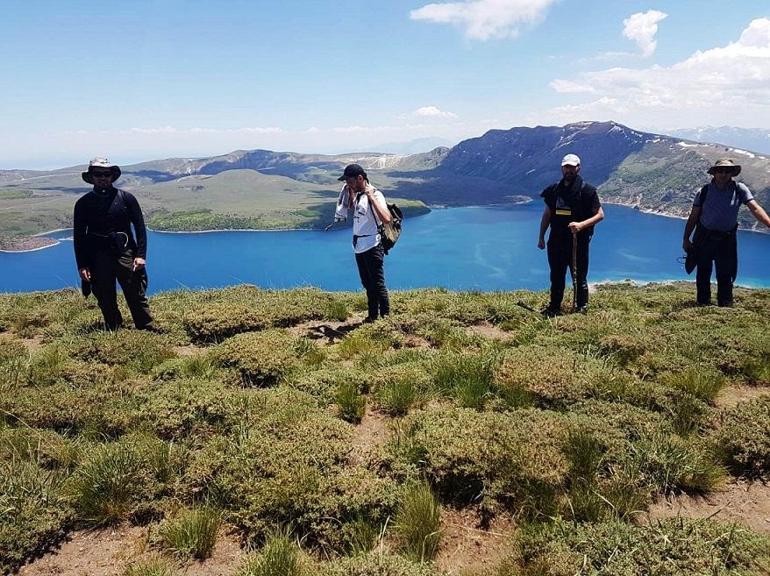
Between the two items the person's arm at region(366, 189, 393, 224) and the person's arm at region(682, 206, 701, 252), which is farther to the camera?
the person's arm at region(682, 206, 701, 252)

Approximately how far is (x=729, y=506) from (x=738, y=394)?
2.54 meters

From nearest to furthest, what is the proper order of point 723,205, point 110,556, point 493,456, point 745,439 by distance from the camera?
point 110,556 < point 493,456 < point 745,439 < point 723,205

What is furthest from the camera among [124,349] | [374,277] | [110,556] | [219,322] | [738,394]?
[374,277]

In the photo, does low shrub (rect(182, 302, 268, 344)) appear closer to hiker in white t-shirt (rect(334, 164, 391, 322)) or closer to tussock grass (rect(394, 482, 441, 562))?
hiker in white t-shirt (rect(334, 164, 391, 322))

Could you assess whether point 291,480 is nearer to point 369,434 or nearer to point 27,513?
point 369,434

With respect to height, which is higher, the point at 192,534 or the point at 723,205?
the point at 723,205

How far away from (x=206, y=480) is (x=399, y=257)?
488 feet

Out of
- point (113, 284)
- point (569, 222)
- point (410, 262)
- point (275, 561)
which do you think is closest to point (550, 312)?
point (569, 222)

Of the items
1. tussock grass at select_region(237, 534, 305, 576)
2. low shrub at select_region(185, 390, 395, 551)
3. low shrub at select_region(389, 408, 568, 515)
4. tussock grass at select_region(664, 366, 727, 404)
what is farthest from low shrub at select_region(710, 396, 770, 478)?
tussock grass at select_region(237, 534, 305, 576)

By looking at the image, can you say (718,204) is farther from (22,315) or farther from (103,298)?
(22,315)

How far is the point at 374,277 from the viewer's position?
903 centimetres

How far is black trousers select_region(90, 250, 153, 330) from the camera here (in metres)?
8.30

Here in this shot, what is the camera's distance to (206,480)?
162 inches

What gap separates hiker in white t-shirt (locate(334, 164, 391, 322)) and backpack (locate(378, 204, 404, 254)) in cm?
8
